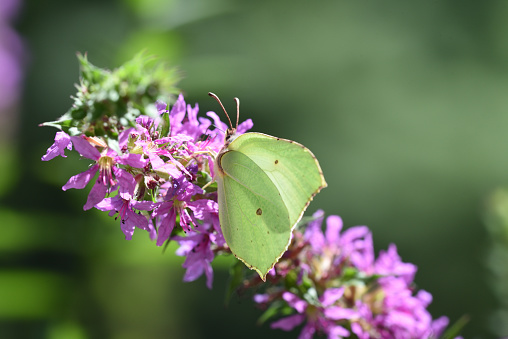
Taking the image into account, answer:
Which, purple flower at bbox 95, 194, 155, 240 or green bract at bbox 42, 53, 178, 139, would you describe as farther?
purple flower at bbox 95, 194, 155, 240

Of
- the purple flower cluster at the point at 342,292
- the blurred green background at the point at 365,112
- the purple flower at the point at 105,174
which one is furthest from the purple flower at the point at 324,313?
the blurred green background at the point at 365,112

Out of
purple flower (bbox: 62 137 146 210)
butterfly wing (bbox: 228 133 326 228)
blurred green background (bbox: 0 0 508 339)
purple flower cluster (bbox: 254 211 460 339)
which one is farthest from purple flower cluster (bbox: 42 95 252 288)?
blurred green background (bbox: 0 0 508 339)

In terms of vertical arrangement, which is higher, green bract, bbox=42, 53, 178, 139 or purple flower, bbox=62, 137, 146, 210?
green bract, bbox=42, 53, 178, 139

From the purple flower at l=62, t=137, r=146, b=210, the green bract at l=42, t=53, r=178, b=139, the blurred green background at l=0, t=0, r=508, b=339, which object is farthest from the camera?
the blurred green background at l=0, t=0, r=508, b=339

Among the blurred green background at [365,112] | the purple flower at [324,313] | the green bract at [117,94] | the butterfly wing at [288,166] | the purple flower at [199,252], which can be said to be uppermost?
the green bract at [117,94]

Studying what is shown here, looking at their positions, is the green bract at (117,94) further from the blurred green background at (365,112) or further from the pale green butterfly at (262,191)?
the blurred green background at (365,112)

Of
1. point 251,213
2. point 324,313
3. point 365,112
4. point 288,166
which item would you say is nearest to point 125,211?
point 251,213

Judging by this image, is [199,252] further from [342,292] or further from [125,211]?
[342,292]

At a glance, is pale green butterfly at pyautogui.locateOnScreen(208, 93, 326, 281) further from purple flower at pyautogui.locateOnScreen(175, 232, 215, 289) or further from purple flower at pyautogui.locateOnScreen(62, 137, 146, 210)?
purple flower at pyautogui.locateOnScreen(62, 137, 146, 210)
